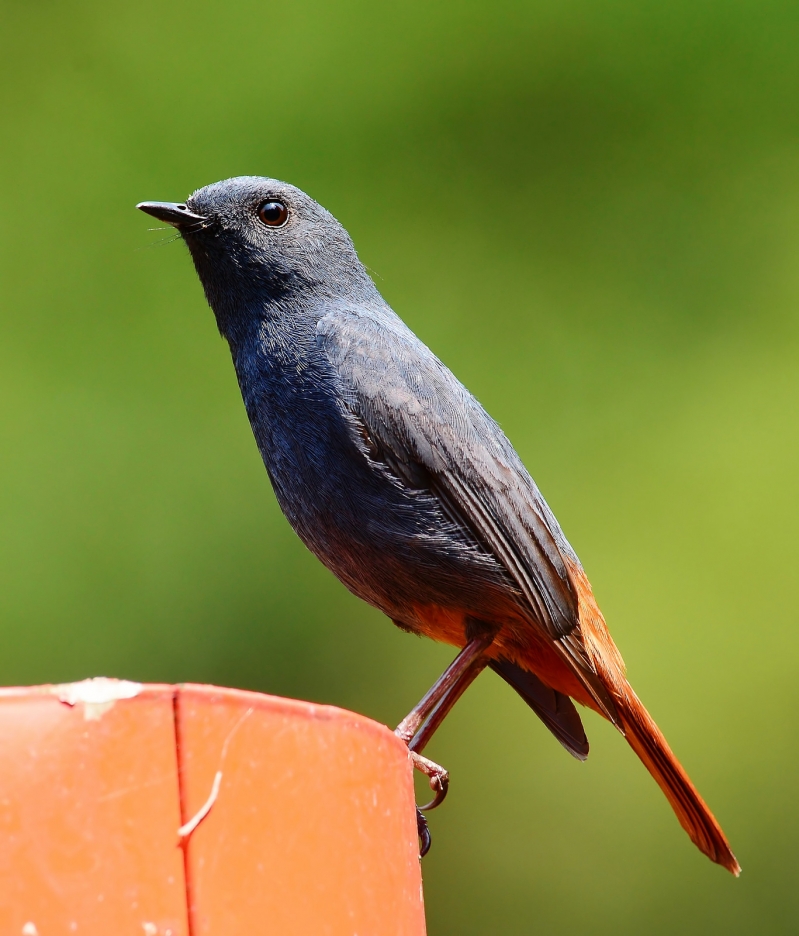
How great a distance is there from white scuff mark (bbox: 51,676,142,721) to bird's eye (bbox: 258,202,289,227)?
2.30 m

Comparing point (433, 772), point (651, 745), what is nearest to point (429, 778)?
point (433, 772)

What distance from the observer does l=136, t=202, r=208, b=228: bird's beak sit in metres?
3.51

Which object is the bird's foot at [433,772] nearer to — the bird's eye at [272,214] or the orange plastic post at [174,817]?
the orange plastic post at [174,817]

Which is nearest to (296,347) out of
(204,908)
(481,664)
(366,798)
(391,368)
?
(391,368)

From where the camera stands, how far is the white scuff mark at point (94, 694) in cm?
155

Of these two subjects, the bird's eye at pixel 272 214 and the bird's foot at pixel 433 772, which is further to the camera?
the bird's eye at pixel 272 214

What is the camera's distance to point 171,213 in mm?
3539

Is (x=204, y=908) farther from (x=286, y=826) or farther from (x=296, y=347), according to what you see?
(x=296, y=347)

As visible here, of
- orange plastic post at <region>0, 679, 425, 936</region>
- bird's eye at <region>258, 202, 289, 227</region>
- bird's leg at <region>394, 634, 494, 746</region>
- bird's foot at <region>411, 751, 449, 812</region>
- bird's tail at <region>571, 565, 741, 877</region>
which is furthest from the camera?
bird's eye at <region>258, 202, 289, 227</region>

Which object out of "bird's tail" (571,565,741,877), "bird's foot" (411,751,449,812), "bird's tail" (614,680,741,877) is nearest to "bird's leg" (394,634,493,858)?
"bird's foot" (411,751,449,812)

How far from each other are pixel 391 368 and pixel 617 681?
115 centimetres

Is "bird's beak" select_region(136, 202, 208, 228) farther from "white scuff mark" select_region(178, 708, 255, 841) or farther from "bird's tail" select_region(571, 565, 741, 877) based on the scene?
"white scuff mark" select_region(178, 708, 255, 841)

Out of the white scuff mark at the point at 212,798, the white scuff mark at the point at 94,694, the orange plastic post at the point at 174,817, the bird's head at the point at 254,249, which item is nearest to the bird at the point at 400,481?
the bird's head at the point at 254,249

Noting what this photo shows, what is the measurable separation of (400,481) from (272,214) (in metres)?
1.06
